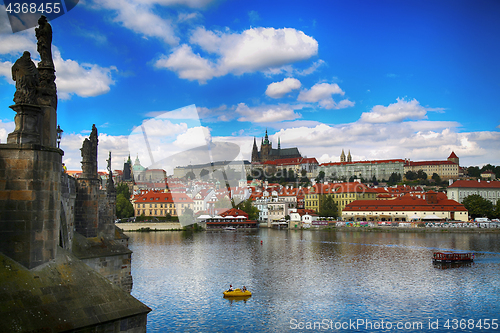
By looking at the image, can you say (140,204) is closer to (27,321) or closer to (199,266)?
(199,266)

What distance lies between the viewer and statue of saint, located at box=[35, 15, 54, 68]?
8.97 meters

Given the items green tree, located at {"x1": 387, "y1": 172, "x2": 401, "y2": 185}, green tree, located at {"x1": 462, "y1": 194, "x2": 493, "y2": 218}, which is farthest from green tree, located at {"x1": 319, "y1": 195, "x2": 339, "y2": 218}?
green tree, located at {"x1": 387, "y1": 172, "x2": 401, "y2": 185}

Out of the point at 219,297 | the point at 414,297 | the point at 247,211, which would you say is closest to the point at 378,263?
the point at 414,297

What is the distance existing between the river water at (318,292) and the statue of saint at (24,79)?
12.7 meters

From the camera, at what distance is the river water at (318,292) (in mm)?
19109

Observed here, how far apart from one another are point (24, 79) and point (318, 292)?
2111 centimetres

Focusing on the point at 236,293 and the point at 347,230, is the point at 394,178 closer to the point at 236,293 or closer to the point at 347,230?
the point at 347,230

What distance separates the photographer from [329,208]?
97.8 metres

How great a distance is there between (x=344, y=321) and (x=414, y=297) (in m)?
6.73

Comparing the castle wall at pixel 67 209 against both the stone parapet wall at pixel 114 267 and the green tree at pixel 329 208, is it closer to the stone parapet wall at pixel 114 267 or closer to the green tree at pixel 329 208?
the stone parapet wall at pixel 114 267

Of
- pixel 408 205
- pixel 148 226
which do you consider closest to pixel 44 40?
pixel 148 226

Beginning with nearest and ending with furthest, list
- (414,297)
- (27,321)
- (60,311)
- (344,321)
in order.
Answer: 1. (27,321)
2. (60,311)
3. (344,321)
4. (414,297)

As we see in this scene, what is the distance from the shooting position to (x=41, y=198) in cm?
813

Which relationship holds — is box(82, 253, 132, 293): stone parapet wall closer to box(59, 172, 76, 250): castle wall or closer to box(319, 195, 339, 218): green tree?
box(59, 172, 76, 250): castle wall
